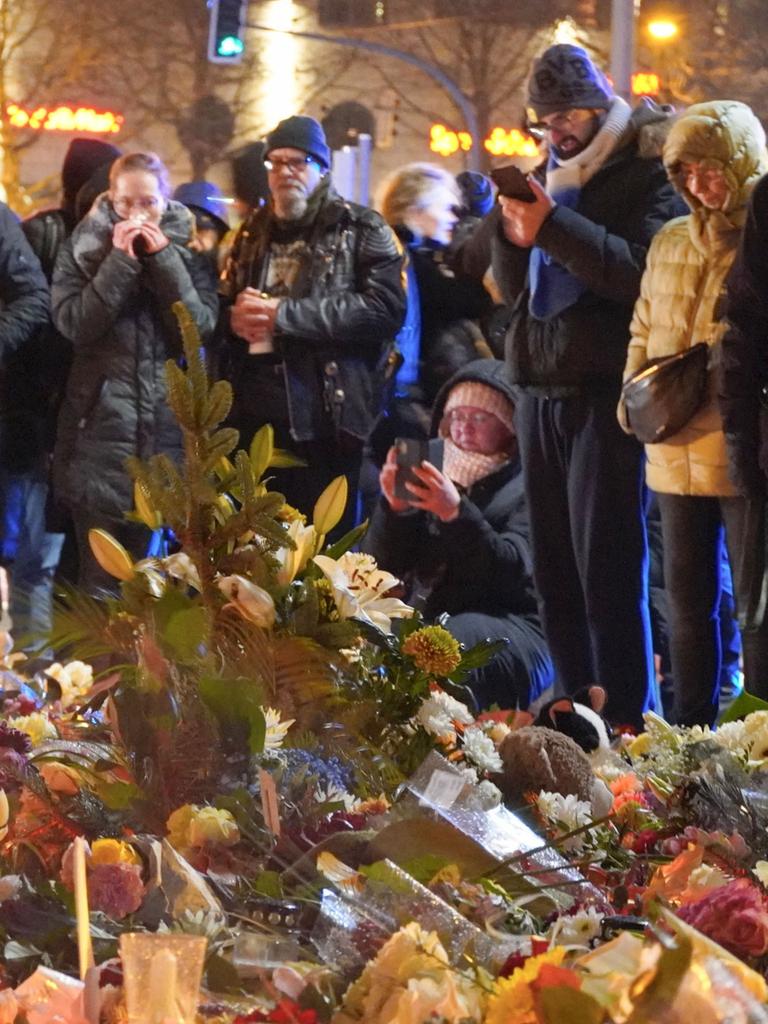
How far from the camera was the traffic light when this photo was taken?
996cm

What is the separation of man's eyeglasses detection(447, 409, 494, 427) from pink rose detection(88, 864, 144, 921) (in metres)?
3.07

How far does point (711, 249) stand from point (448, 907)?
276 centimetres

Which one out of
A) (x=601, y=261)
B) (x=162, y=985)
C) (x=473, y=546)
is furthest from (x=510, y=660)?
(x=162, y=985)

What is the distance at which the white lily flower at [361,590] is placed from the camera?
2186 mm

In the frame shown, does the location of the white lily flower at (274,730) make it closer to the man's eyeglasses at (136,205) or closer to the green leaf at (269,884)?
the green leaf at (269,884)

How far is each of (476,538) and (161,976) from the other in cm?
315

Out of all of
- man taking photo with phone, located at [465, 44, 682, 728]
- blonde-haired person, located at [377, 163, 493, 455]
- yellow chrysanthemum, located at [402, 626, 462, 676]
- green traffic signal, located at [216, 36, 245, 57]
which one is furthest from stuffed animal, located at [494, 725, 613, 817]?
green traffic signal, located at [216, 36, 245, 57]

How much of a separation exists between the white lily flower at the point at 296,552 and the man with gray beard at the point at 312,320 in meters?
2.90

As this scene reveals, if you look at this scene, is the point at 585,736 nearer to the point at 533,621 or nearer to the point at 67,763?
the point at 67,763

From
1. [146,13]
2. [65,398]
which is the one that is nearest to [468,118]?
[146,13]

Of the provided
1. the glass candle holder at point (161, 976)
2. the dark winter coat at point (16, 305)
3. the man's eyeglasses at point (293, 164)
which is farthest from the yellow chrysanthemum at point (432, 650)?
the dark winter coat at point (16, 305)

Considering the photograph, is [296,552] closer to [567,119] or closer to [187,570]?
[187,570]

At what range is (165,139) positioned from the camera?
14.6m

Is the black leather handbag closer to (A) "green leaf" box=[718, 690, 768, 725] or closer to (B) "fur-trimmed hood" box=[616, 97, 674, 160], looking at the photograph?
(B) "fur-trimmed hood" box=[616, 97, 674, 160]
